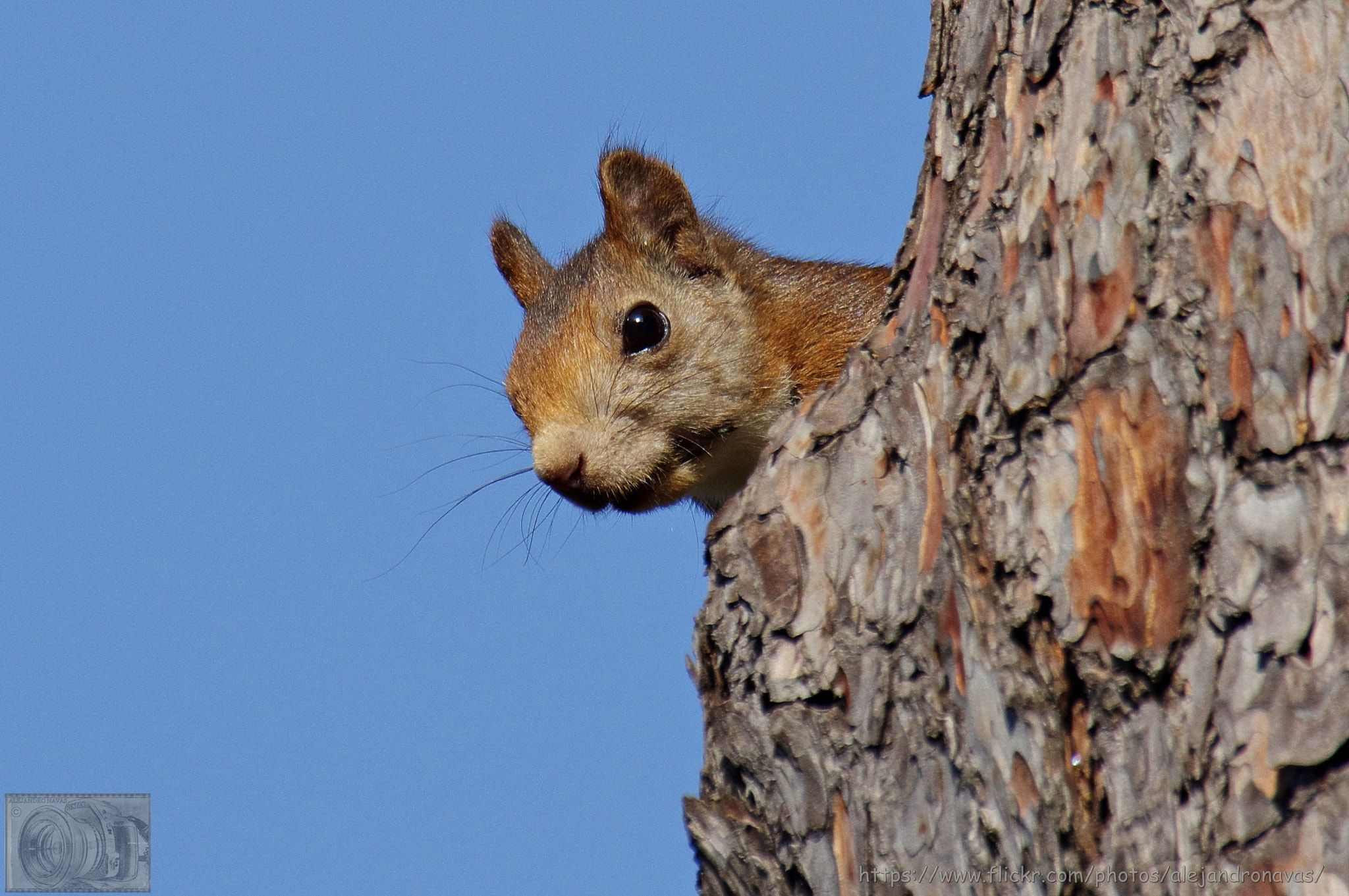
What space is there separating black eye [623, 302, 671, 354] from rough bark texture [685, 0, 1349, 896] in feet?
5.70

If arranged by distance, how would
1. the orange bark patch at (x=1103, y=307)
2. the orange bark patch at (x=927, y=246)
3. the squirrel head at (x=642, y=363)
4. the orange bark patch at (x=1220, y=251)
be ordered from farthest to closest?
the squirrel head at (x=642, y=363), the orange bark patch at (x=927, y=246), the orange bark patch at (x=1103, y=307), the orange bark patch at (x=1220, y=251)

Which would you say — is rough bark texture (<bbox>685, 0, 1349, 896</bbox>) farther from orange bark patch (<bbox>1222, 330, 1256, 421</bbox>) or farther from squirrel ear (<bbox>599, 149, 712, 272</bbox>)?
squirrel ear (<bbox>599, 149, 712, 272</bbox>)

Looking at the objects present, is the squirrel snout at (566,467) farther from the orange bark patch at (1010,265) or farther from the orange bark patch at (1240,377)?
the orange bark patch at (1240,377)

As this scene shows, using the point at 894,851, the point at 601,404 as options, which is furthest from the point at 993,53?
the point at 601,404

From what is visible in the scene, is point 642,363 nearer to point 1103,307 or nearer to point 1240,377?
point 1103,307

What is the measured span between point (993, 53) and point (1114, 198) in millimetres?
427

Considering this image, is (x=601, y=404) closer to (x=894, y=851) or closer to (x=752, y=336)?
(x=752, y=336)

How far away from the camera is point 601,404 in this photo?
390 cm

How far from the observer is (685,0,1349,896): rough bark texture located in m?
1.73

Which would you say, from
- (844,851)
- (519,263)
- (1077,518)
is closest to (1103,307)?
(1077,518)

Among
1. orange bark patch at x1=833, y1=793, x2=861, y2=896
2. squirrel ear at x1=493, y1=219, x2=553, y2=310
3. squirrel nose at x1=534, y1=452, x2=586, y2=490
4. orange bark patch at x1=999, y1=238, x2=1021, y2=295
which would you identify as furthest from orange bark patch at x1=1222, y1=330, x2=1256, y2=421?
squirrel ear at x1=493, y1=219, x2=553, y2=310

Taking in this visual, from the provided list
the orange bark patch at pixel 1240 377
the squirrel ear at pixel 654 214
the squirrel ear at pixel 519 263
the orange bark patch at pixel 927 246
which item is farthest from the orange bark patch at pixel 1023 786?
the squirrel ear at pixel 519 263

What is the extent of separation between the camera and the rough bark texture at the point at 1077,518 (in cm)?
173

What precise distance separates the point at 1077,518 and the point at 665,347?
89.4 inches
